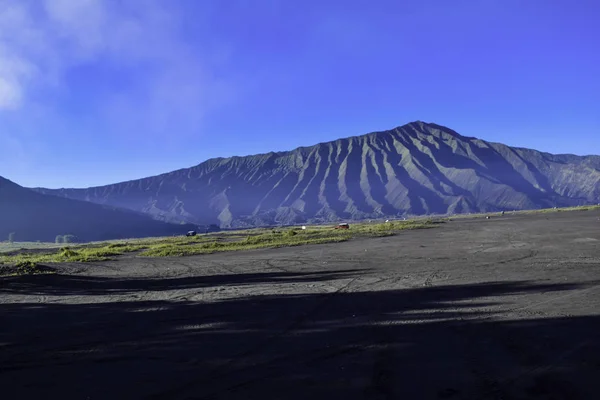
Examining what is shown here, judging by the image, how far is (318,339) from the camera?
26.9ft

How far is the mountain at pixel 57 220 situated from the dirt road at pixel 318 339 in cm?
14317

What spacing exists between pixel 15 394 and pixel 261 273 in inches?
587

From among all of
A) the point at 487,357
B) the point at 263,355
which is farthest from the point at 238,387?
the point at 487,357

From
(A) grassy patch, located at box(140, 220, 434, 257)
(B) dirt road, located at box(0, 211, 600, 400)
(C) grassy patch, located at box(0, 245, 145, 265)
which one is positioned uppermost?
(B) dirt road, located at box(0, 211, 600, 400)

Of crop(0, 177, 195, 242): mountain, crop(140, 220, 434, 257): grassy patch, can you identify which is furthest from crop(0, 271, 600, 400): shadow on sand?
crop(0, 177, 195, 242): mountain

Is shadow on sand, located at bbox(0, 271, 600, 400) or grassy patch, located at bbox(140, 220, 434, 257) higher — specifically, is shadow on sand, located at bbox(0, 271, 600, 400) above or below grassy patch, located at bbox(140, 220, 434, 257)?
above

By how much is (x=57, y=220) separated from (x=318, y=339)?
16329cm

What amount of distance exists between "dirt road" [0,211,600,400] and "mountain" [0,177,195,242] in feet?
470

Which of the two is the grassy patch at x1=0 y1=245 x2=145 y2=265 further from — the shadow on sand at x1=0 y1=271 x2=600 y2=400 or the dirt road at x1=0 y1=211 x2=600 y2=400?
the shadow on sand at x1=0 y1=271 x2=600 y2=400

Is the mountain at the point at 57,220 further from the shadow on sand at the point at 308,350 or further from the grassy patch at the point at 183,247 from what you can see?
the shadow on sand at the point at 308,350

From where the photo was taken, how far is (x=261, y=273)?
67.7 feet

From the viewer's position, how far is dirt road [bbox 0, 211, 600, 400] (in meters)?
5.84

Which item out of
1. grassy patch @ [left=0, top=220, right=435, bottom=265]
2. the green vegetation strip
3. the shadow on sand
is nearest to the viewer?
the shadow on sand

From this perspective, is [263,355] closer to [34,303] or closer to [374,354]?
[374,354]
